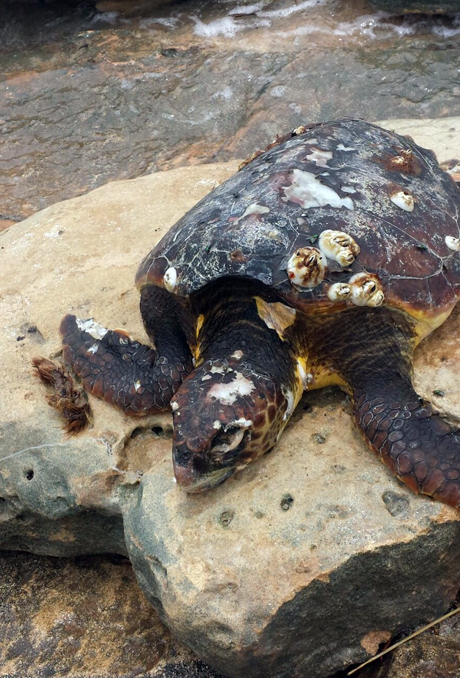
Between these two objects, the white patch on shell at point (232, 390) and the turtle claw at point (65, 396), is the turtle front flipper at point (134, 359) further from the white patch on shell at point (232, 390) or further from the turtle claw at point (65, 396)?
the white patch on shell at point (232, 390)

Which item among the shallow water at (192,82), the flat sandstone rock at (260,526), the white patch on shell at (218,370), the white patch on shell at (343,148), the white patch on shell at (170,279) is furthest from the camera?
the shallow water at (192,82)

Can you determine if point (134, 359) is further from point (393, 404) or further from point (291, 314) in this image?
point (393, 404)

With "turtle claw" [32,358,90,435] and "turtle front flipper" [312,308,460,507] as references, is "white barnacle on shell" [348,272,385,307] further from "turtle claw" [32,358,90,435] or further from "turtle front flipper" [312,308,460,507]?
"turtle claw" [32,358,90,435]

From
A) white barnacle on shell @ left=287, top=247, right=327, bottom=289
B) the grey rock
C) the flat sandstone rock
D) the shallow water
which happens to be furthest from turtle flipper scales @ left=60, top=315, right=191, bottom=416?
the grey rock

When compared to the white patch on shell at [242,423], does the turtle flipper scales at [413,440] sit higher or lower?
lower

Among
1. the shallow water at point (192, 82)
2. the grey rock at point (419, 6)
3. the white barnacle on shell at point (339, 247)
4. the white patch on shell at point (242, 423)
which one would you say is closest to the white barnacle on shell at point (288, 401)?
the white patch on shell at point (242, 423)

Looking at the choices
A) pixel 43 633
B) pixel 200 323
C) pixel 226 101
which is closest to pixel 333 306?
pixel 200 323

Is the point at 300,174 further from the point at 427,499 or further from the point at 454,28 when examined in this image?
the point at 454,28
